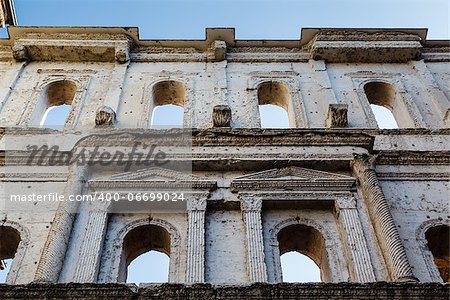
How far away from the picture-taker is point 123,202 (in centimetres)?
963

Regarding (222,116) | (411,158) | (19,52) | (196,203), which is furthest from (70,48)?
(411,158)

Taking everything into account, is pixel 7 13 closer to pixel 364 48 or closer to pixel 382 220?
pixel 364 48

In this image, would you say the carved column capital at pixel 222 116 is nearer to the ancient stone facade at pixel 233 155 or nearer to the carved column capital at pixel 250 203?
the ancient stone facade at pixel 233 155

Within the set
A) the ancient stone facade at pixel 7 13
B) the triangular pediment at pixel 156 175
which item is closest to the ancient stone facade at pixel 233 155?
the triangular pediment at pixel 156 175

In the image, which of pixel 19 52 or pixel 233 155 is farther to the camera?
pixel 19 52

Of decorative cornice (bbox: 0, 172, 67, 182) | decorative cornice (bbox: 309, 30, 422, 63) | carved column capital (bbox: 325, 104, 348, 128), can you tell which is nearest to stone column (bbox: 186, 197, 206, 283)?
decorative cornice (bbox: 0, 172, 67, 182)

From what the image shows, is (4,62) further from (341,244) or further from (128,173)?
(341,244)

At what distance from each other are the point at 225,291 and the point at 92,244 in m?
2.44

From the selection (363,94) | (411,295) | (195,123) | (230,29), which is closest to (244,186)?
(195,123)

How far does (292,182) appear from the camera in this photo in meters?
9.80

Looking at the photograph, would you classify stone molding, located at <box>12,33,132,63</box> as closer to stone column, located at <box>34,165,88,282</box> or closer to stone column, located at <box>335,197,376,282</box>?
stone column, located at <box>34,165,88,282</box>

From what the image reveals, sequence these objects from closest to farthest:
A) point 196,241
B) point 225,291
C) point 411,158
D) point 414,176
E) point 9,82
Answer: point 225,291
point 196,241
point 414,176
point 411,158
point 9,82

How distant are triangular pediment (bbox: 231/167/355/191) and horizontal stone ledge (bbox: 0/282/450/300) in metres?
2.57

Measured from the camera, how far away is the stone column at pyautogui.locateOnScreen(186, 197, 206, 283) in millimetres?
8319
